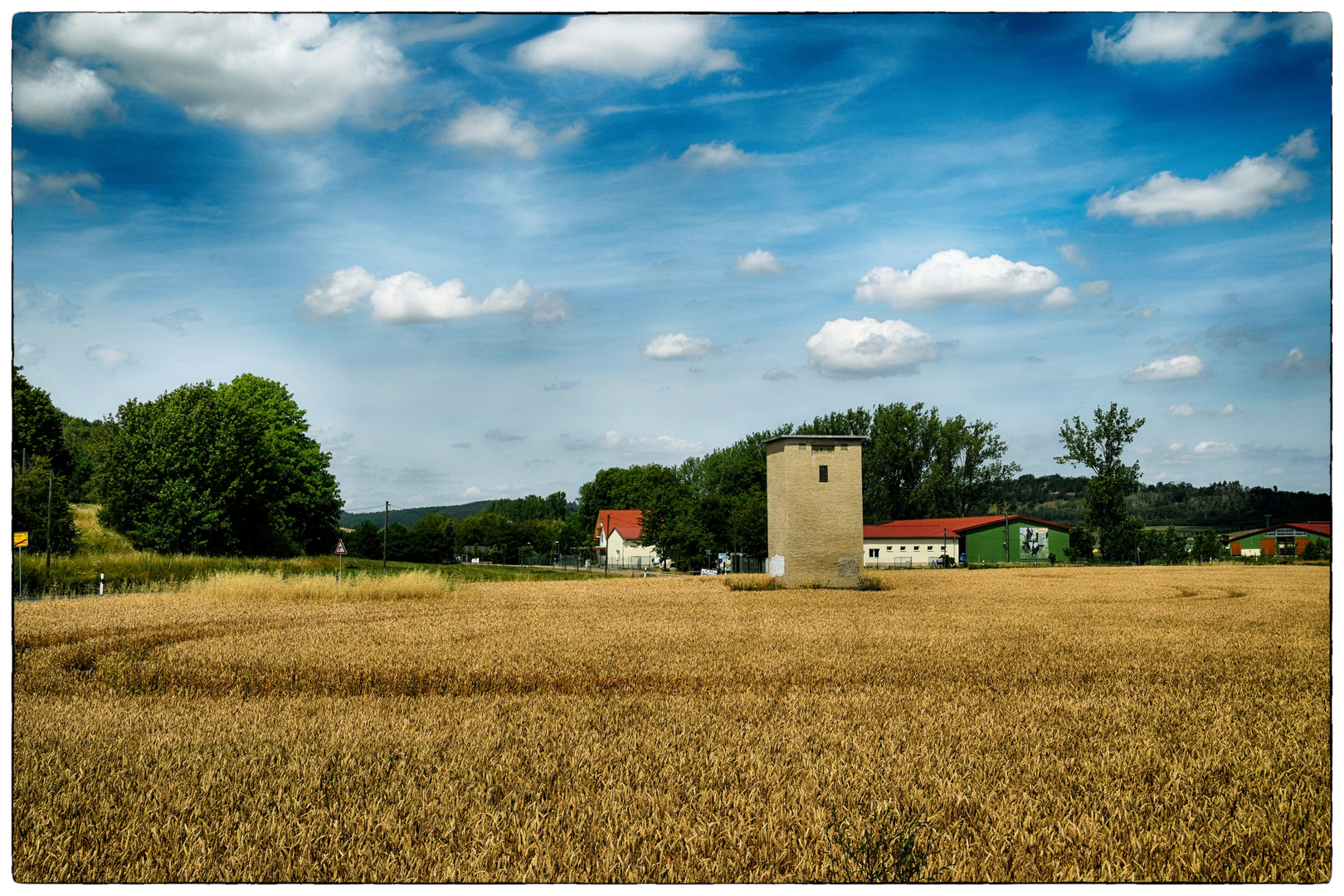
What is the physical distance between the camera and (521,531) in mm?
101562

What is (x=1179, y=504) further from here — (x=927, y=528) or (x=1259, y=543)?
(x=927, y=528)

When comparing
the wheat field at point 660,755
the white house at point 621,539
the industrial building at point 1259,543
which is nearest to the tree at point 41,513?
the wheat field at point 660,755

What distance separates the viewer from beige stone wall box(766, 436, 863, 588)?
23.8 m

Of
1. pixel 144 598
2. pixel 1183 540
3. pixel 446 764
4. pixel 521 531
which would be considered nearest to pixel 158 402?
pixel 144 598

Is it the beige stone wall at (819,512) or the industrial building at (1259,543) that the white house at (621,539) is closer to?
the industrial building at (1259,543)

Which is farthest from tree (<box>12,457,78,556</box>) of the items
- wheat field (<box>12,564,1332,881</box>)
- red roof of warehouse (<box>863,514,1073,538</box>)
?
red roof of warehouse (<box>863,514,1073,538</box>)

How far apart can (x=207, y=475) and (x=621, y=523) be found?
2064 inches

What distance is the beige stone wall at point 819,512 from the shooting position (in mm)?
23750

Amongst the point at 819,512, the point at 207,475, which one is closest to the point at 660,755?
the point at 819,512

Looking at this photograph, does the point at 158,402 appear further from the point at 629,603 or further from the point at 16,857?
the point at 16,857

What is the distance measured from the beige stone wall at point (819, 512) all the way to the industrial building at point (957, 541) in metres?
39.3

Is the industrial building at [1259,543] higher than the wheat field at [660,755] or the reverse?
the reverse

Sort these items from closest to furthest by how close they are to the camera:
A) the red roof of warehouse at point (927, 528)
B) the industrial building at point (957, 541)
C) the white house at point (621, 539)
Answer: the industrial building at point (957, 541) → the red roof of warehouse at point (927, 528) → the white house at point (621, 539)

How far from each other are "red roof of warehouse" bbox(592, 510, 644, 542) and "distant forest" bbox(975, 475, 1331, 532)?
3313 centimetres
